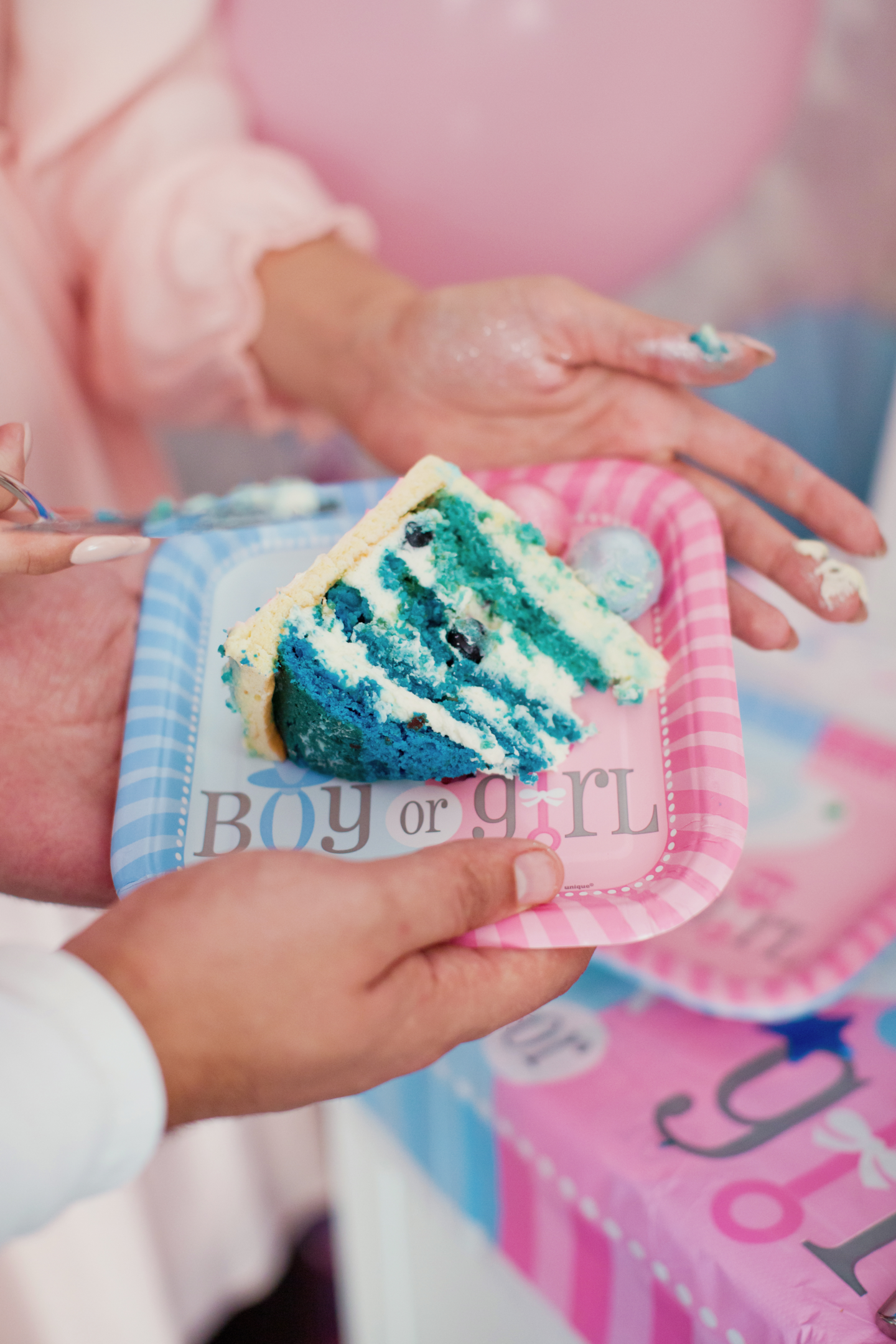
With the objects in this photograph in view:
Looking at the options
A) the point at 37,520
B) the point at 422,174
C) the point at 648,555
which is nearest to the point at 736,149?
the point at 422,174

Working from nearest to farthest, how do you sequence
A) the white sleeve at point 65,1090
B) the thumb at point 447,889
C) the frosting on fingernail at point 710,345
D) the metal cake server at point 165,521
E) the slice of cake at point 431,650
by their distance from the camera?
the white sleeve at point 65,1090
the thumb at point 447,889
the slice of cake at point 431,650
the metal cake server at point 165,521
the frosting on fingernail at point 710,345

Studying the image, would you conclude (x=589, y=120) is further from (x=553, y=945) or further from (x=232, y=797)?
(x=553, y=945)

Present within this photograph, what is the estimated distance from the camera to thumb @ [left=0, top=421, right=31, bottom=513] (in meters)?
1.07

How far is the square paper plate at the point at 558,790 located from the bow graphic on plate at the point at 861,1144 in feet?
1.45

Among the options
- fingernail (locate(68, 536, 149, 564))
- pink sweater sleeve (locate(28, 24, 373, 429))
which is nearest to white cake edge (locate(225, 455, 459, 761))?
fingernail (locate(68, 536, 149, 564))

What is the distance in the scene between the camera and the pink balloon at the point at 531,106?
164 cm

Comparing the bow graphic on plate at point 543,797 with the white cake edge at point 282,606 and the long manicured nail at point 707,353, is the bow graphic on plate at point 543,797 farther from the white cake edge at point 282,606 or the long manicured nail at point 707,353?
the long manicured nail at point 707,353

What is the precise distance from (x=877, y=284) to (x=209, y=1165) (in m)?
2.34

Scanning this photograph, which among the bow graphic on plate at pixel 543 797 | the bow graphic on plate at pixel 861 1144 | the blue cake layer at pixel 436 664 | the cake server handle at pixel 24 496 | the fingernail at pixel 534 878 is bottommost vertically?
the bow graphic on plate at pixel 861 1144

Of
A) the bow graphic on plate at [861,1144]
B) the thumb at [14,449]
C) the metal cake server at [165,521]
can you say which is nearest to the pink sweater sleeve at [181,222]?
the metal cake server at [165,521]

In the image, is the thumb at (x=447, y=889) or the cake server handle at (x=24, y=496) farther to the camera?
the cake server handle at (x=24, y=496)

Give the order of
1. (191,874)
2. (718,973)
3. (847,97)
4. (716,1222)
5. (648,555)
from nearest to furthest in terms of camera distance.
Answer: (191,874) < (716,1222) < (648,555) < (718,973) < (847,97)

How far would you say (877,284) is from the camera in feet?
6.45

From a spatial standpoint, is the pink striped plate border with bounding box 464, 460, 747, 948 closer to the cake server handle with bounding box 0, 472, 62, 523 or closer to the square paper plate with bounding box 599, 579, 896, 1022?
the square paper plate with bounding box 599, 579, 896, 1022
